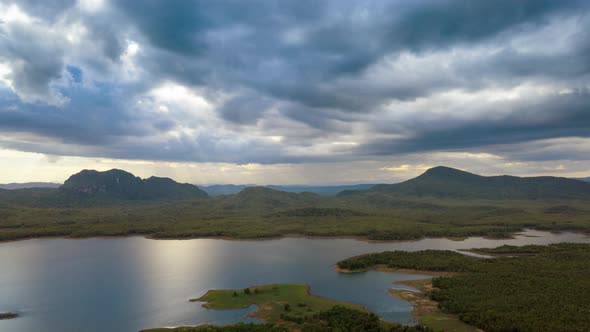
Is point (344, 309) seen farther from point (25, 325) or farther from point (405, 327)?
point (25, 325)

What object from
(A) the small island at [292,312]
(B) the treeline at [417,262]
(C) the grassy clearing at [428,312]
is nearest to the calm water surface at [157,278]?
(C) the grassy clearing at [428,312]

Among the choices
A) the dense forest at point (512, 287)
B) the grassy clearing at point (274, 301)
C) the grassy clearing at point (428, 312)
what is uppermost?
the dense forest at point (512, 287)

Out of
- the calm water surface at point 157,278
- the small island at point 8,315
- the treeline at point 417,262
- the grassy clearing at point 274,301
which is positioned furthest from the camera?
the treeline at point 417,262

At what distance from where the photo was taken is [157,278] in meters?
112

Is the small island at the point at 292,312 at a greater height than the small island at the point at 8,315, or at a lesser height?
greater

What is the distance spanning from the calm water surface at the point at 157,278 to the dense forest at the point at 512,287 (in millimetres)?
12619

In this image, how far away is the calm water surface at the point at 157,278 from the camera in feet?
252

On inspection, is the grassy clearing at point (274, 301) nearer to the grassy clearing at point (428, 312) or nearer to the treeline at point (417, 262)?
the grassy clearing at point (428, 312)

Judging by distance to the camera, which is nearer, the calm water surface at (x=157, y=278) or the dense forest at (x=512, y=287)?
the dense forest at (x=512, y=287)

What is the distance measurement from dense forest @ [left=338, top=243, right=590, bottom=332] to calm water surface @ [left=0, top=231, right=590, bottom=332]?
12619mm

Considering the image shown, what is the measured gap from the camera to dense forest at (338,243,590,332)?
6712 cm

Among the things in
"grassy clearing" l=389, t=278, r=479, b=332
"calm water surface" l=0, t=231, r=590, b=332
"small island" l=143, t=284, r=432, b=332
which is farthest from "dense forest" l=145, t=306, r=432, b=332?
"calm water surface" l=0, t=231, r=590, b=332

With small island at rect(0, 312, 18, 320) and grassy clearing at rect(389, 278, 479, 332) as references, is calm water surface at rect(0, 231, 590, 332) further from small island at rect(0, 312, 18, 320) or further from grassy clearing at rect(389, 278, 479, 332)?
grassy clearing at rect(389, 278, 479, 332)

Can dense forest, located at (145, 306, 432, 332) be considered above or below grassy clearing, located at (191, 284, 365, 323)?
above
